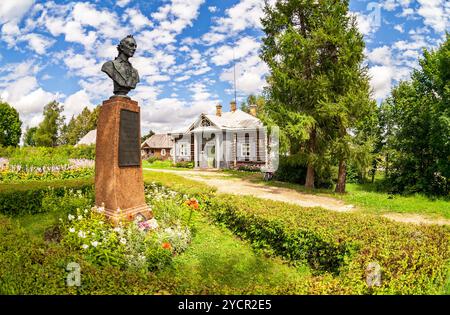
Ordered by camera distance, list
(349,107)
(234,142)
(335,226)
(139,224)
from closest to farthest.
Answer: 1. (335,226)
2. (139,224)
3. (349,107)
4. (234,142)

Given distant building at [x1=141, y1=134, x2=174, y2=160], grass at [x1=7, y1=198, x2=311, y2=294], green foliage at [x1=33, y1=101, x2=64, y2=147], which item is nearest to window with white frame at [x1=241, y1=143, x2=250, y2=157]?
grass at [x1=7, y1=198, x2=311, y2=294]

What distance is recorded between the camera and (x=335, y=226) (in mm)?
5852

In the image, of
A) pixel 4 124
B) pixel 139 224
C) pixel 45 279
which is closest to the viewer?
pixel 45 279

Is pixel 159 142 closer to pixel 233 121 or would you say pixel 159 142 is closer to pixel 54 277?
pixel 233 121

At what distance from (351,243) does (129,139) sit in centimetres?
545

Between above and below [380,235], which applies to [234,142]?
above

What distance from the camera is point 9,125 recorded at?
Result: 50500mm

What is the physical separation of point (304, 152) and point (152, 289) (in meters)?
14.6

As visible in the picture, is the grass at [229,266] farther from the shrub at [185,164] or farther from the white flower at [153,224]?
the shrub at [185,164]

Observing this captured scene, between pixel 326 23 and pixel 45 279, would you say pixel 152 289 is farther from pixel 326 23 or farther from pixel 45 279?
pixel 326 23

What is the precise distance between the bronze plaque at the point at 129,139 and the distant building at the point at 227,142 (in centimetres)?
2022

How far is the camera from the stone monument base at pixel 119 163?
23.0 ft

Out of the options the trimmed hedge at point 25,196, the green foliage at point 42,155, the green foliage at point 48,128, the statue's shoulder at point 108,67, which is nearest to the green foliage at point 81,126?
the green foliage at point 48,128
